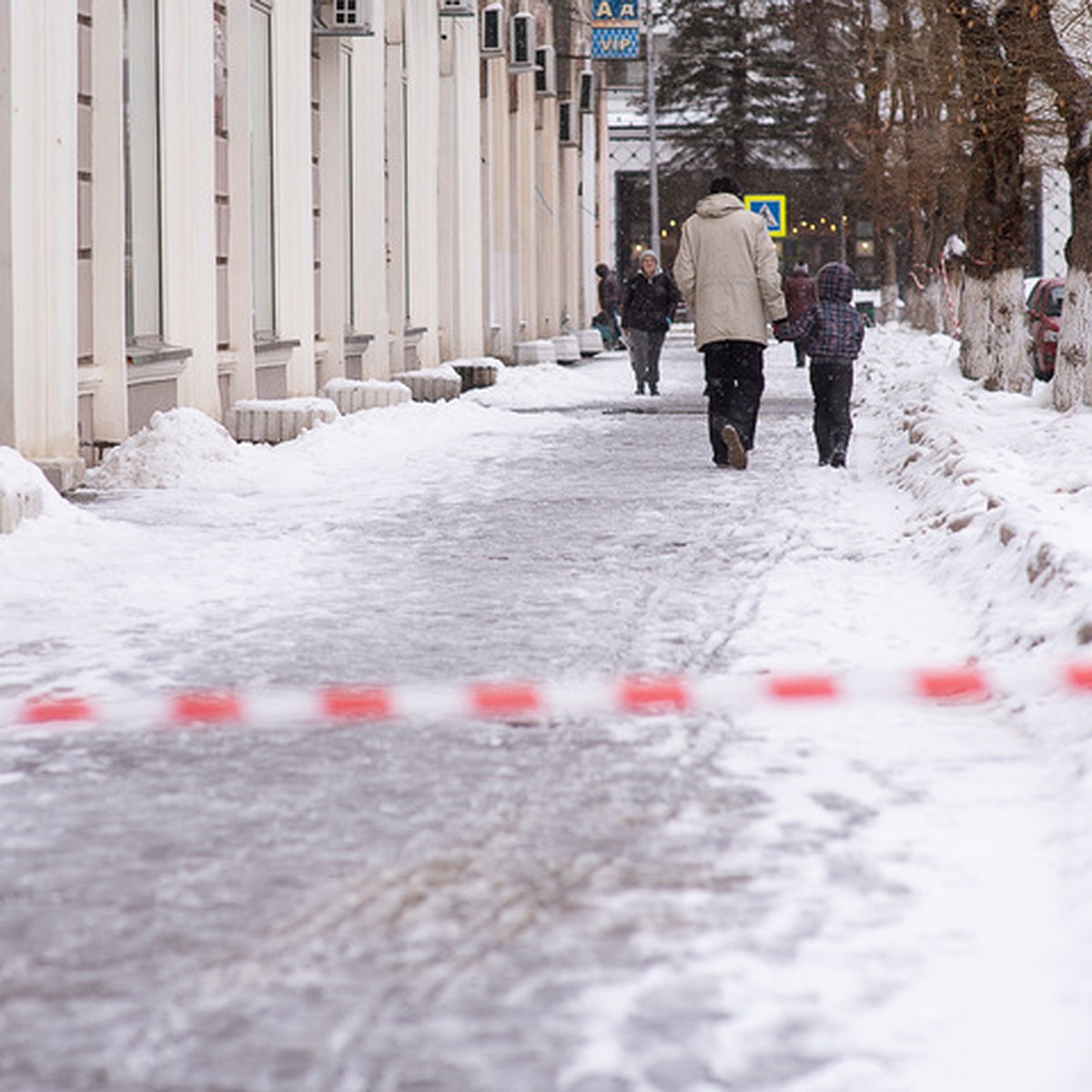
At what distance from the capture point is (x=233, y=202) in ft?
59.7

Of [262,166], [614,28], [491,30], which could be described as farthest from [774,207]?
[262,166]

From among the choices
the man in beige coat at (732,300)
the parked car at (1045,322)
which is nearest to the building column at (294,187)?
the man in beige coat at (732,300)

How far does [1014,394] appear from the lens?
23391 millimetres

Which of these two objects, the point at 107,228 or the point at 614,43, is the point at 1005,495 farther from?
the point at 614,43

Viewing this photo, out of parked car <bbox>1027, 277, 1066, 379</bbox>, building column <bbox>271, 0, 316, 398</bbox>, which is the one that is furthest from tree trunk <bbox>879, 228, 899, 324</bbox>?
building column <bbox>271, 0, 316, 398</bbox>

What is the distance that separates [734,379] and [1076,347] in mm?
7315

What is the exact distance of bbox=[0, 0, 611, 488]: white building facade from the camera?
523 inches

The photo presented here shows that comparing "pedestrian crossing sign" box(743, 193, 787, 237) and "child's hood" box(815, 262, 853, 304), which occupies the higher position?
"pedestrian crossing sign" box(743, 193, 787, 237)

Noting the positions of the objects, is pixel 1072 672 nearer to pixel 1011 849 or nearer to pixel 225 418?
pixel 1011 849

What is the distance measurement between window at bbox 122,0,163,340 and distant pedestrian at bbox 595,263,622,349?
28.5m

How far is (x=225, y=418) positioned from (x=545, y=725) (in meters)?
11.5

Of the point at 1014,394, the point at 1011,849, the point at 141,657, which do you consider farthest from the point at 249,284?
the point at 1011,849

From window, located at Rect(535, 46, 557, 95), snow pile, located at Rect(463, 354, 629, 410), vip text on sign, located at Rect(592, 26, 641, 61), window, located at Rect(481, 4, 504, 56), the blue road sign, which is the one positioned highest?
the blue road sign

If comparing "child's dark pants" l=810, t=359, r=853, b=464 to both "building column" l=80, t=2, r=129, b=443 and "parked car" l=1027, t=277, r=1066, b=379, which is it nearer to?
"building column" l=80, t=2, r=129, b=443
